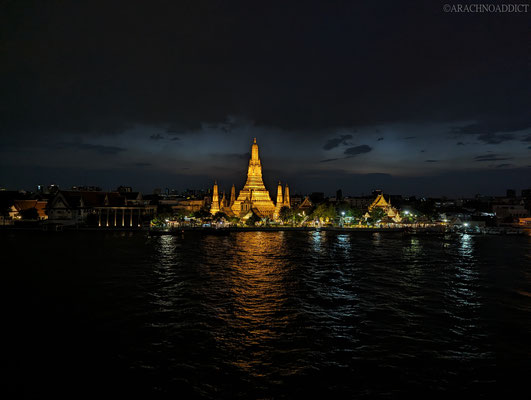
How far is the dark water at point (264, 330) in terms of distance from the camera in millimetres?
12430

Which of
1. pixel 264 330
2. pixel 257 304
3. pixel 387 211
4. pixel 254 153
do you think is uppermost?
pixel 254 153

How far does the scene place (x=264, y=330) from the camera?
56.5 ft

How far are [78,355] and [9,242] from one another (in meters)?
50.1

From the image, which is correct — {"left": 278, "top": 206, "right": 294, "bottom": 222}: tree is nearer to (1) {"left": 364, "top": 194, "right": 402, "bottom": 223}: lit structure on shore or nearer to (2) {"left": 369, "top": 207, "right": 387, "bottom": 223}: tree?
(1) {"left": 364, "top": 194, "right": 402, "bottom": 223}: lit structure on shore

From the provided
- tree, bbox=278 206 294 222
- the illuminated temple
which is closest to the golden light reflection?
tree, bbox=278 206 294 222

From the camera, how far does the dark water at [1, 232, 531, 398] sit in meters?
12.4

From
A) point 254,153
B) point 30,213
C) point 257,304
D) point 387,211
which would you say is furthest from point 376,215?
point 30,213

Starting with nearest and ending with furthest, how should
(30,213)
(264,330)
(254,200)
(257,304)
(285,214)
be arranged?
(264,330) < (257,304) < (30,213) < (285,214) < (254,200)

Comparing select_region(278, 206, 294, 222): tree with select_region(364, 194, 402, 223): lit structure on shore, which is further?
select_region(278, 206, 294, 222): tree

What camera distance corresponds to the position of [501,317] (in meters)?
19.6

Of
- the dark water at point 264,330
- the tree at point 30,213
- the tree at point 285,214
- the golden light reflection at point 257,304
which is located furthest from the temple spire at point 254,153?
the dark water at point 264,330

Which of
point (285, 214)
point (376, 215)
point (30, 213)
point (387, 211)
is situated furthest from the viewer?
point (285, 214)

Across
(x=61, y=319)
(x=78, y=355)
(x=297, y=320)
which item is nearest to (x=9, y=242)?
(x=61, y=319)

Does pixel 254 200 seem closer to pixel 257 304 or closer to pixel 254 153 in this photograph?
pixel 254 153
